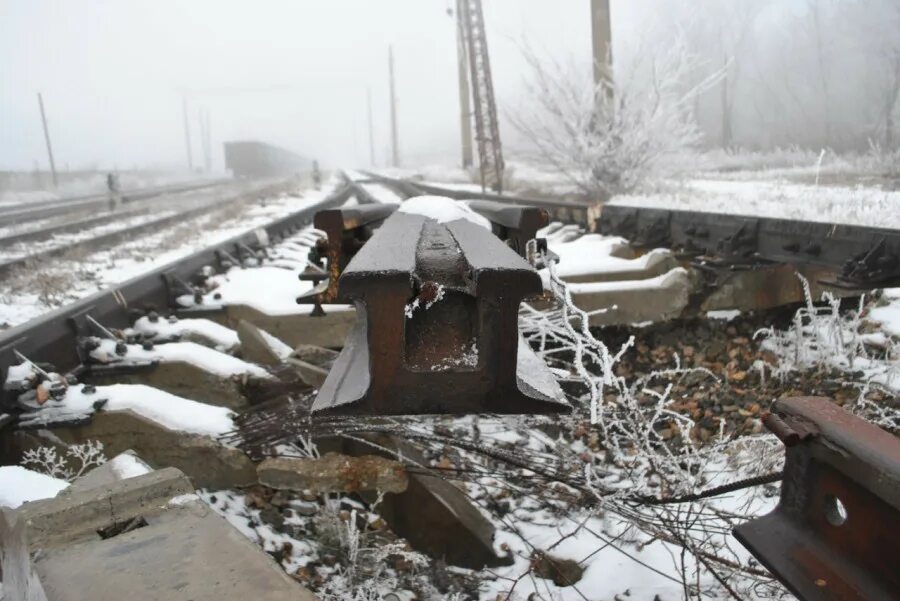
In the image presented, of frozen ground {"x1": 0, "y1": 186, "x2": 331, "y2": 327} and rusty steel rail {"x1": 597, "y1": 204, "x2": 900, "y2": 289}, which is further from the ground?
rusty steel rail {"x1": 597, "y1": 204, "x2": 900, "y2": 289}

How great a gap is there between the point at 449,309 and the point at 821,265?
3122mm

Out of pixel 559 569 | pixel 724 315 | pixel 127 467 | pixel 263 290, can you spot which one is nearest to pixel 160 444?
pixel 127 467

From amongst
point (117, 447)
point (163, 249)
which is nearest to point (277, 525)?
point (117, 447)

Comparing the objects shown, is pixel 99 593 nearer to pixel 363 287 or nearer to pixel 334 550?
pixel 363 287

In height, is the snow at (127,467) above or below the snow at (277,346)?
above

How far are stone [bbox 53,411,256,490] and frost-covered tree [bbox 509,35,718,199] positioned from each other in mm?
10401

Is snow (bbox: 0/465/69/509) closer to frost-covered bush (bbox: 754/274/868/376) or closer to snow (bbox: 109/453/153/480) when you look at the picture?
snow (bbox: 109/453/153/480)

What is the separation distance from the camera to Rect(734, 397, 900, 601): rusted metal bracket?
0.99 metres

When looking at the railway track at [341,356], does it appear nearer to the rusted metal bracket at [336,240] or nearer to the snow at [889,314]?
the rusted metal bracket at [336,240]

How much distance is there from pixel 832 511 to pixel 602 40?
12.3 metres

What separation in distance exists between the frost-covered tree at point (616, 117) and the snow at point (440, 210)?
958cm

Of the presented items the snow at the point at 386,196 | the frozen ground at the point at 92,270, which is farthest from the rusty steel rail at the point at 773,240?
A: the snow at the point at 386,196

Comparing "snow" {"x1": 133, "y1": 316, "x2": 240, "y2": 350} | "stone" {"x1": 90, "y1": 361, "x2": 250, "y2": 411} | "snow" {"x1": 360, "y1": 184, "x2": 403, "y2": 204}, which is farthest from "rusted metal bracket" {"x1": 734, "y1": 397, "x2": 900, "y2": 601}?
"snow" {"x1": 360, "y1": 184, "x2": 403, "y2": 204}

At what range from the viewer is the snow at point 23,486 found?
178 centimetres
